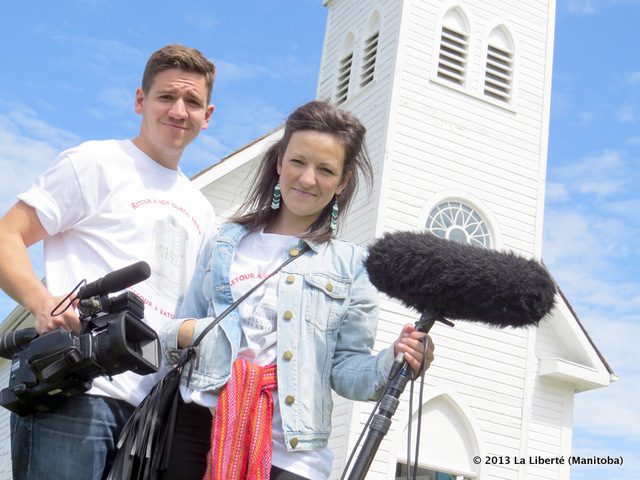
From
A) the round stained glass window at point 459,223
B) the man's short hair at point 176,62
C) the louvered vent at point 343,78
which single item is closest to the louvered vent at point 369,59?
the louvered vent at point 343,78

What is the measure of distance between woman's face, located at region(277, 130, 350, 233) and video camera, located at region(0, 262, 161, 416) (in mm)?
617

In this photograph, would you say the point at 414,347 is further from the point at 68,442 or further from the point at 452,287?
the point at 68,442

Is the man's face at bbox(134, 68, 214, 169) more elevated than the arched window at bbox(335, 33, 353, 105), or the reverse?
the arched window at bbox(335, 33, 353, 105)

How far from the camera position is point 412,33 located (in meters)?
15.8

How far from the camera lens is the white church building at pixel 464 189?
46.5 ft

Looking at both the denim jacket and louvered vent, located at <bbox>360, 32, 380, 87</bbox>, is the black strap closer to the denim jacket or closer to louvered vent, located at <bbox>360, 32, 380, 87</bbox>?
the denim jacket

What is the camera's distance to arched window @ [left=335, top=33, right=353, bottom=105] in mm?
17453

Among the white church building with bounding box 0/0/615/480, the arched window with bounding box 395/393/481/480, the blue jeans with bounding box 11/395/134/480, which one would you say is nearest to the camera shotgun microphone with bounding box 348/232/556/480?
the blue jeans with bounding box 11/395/134/480

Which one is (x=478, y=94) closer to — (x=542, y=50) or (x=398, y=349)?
(x=542, y=50)

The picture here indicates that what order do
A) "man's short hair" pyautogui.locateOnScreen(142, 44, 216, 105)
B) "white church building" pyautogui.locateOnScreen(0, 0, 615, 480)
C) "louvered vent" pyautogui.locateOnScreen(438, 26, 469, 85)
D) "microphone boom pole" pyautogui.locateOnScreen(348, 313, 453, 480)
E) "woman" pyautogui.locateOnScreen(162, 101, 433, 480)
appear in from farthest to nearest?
"louvered vent" pyautogui.locateOnScreen(438, 26, 469, 85)
"white church building" pyautogui.locateOnScreen(0, 0, 615, 480)
"man's short hair" pyautogui.locateOnScreen(142, 44, 216, 105)
"woman" pyautogui.locateOnScreen(162, 101, 433, 480)
"microphone boom pole" pyautogui.locateOnScreen(348, 313, 453, 480)

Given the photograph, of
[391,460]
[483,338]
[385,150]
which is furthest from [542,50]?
[391,460]

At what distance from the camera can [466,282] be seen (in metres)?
2.38

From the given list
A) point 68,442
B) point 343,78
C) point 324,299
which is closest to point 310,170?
point 324,299

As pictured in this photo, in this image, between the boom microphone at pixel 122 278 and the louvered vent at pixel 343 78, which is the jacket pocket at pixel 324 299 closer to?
the boom microphone at pixel 122 278
